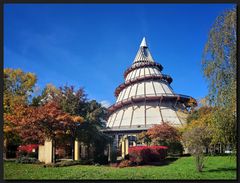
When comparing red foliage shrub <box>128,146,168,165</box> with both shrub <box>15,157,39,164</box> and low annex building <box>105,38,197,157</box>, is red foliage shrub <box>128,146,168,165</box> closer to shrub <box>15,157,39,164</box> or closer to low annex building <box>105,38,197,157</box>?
shrub <box>15,157,39,164</box>

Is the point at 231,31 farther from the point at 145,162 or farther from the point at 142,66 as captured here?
the point at 142,66

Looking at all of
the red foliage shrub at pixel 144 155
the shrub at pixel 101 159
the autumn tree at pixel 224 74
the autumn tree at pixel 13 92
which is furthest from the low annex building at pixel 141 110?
the autumn tree at pixel 224 74

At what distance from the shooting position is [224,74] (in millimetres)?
8539

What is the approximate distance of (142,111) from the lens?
24.0 meters

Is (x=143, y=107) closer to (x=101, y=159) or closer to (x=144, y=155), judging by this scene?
(x=101, y=159)

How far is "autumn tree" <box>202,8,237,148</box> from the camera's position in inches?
332

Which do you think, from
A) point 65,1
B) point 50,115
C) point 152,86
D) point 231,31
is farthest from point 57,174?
point 152,86

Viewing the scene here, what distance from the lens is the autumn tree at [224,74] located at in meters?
8.44

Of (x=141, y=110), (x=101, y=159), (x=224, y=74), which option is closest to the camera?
(x=224, y=74)

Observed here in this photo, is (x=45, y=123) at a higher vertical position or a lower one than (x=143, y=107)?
lower

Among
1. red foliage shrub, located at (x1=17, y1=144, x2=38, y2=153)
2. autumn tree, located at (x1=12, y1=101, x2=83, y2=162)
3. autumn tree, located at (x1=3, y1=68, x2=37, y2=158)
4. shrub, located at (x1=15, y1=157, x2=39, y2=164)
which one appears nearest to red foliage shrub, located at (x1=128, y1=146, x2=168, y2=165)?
autumn tree, located at (x1=12, y1=101, x2=83, y2=162)

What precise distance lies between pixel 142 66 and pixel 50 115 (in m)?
7.56

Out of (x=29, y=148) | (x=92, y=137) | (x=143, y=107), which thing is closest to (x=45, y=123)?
(x=29, y=148)

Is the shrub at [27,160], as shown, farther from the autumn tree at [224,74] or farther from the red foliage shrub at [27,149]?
the autumn tree at [224,74]
